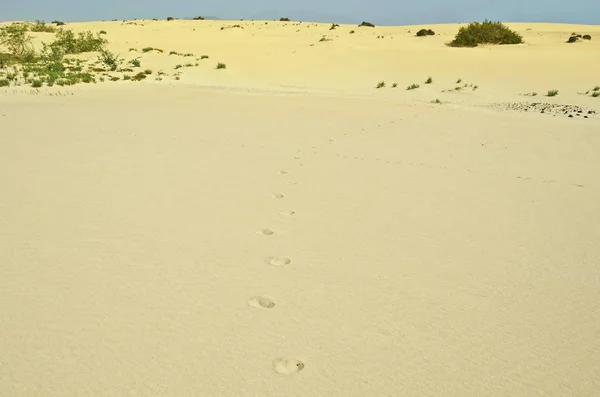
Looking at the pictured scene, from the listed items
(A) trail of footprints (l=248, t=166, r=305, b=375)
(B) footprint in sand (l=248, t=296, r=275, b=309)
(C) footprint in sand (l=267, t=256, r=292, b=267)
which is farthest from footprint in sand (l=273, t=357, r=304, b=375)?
(C) footprint in sand (l=267, t=256, r=292, b=267)

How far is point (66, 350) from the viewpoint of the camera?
190cm

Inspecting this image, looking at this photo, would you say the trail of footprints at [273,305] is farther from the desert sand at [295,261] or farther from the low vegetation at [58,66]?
the low vegetation at [58,66]

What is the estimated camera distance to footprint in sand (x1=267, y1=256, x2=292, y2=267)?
2.76 m

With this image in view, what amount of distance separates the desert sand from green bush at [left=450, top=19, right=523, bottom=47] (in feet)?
55.8

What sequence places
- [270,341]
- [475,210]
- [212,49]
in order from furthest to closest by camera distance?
[212,49]
[475,210]
[270,341]

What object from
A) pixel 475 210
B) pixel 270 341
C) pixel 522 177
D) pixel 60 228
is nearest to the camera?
pixel 270 341

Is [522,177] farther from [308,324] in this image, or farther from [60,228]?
[60,228]

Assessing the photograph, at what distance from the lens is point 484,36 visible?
23.1 metres

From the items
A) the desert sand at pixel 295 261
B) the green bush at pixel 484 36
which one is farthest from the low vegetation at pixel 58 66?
the green bush at pixel 484 36

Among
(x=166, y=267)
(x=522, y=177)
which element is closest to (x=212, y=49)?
(x=522, y=177)

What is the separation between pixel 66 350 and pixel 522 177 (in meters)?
4.49

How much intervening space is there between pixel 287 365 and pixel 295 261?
97cm

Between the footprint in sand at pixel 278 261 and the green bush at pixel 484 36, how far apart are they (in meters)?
22.4

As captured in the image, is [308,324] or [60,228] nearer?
[308,324]
